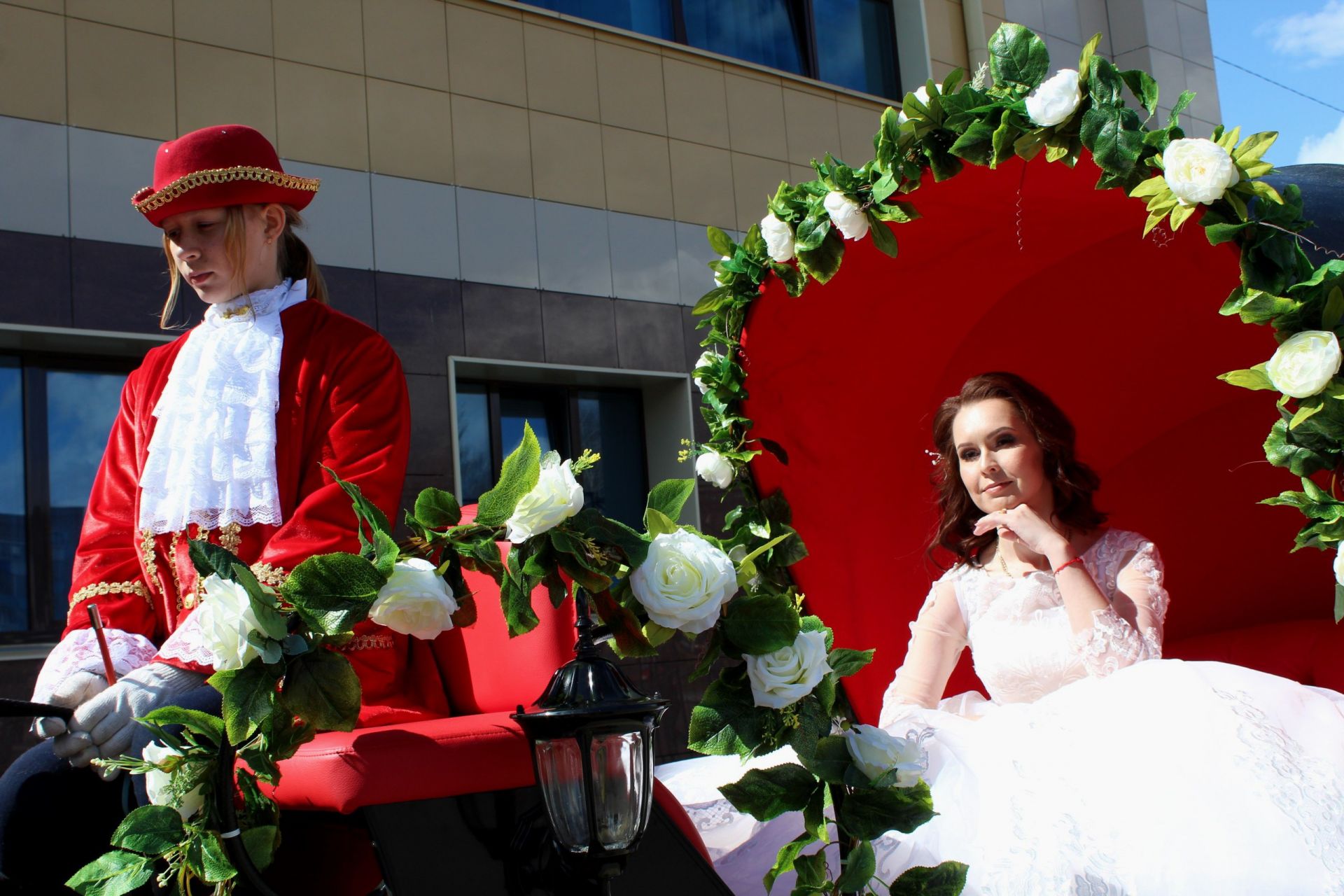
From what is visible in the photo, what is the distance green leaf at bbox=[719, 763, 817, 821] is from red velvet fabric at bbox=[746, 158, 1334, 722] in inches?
57.6

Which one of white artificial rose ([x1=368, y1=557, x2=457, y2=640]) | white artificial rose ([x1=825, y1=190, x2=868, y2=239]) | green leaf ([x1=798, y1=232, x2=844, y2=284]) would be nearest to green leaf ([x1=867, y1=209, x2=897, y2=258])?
white artificial rose ([x1=825, y1=190, x2=868, y2=239])

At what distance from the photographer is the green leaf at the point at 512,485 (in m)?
1.53

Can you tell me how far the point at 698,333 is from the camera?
684 centimetres

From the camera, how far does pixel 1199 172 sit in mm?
2102

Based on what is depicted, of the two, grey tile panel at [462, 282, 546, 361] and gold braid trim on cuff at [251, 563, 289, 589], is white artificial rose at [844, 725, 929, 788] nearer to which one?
gold braid trim on cuff at [251, 563, 289, 589]

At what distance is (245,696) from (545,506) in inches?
16.2

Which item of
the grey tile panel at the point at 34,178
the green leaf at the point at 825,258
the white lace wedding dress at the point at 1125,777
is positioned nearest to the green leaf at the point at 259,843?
the white lace wedding dress at the point at 1125,777

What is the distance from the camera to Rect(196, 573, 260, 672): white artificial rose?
142 cm

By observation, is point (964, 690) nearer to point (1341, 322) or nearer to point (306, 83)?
point (1341, 322)

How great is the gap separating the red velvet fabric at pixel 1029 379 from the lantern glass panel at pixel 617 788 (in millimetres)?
1608

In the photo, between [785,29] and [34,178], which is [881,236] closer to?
[34,178]

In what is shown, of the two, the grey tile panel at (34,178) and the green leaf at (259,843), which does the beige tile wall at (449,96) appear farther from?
the green leaf at (259,843)

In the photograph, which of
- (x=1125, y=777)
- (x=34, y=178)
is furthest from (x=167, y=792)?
(x=34, y=178)

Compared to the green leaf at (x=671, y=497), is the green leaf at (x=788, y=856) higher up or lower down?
lower down
